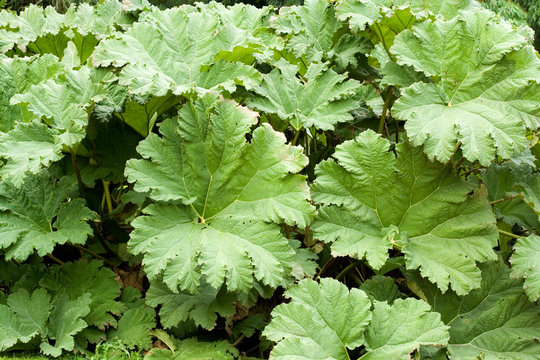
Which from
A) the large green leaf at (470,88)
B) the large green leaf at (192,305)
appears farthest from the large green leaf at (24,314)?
the large green leaf at (470,88)

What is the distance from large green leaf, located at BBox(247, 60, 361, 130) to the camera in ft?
7.22

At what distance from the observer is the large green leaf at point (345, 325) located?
172 centimetres

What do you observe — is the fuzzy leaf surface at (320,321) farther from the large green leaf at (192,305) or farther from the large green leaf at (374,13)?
the large green leaf at (374,13)

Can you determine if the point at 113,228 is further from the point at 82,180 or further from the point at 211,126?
the point at 211,126

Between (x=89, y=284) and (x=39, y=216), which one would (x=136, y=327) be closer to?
(x=89, y=284)

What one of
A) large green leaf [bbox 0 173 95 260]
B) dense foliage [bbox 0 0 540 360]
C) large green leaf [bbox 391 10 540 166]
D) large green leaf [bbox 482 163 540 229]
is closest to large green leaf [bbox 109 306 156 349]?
dense foliage [bbox 0 0 540 360]

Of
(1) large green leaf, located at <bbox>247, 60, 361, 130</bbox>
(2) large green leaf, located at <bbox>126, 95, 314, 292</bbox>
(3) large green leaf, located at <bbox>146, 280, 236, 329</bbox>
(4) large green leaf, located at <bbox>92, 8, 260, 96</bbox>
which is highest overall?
(4) large green leaf, located at <bbox>92, 8, 260, 96</bbox>

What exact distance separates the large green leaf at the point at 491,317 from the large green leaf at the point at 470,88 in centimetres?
53

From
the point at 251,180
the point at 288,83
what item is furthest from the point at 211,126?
the point at 288,83

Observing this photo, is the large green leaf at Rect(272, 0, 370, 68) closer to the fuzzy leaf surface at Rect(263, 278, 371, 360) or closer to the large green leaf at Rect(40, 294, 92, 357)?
the fuzzy leaf surface at Rect(263, 278, 371, 360)

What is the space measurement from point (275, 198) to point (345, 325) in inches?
20.8

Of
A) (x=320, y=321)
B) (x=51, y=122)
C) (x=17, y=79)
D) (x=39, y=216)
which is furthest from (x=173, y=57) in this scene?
(x=320, y=321)

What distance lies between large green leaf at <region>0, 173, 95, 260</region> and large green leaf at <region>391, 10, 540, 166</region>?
1.35 meters

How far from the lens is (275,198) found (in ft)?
6.40
